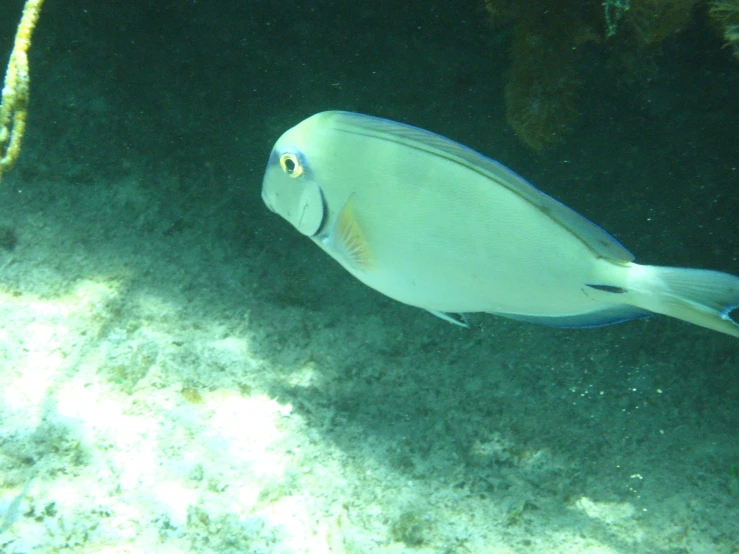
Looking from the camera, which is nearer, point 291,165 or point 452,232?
point 452,232

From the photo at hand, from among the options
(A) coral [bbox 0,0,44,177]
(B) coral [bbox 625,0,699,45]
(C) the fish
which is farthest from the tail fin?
(A) coral [bbox 0,0,44,177]

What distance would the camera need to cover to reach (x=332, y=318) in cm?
316

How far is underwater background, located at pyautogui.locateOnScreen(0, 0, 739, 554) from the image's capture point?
2.17 metres

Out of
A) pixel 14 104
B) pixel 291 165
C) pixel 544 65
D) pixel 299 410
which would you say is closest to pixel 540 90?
pixel 544 65

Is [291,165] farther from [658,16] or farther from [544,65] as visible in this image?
[658,16]

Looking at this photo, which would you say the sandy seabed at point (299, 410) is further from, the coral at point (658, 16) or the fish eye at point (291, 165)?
the coral at point (658, 16)

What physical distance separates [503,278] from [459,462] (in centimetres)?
131

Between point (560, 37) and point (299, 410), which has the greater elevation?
point (560, 37)

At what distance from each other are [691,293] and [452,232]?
84 centimetres

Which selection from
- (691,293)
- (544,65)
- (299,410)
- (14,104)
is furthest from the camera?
(544,65)

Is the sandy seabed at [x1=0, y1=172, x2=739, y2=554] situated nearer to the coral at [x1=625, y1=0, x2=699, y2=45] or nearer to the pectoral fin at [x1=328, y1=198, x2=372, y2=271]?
the pectoral fin at [x1=328, y1=198, x2=372, y2=271]

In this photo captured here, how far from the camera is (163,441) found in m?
2.20

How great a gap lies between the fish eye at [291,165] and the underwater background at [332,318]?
129 centimetres

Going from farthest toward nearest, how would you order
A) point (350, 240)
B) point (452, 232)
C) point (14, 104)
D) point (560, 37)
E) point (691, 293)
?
point (560, 37) → point (350, 240) → point (452, 232) → point (14, 104) → point (691, 293)
